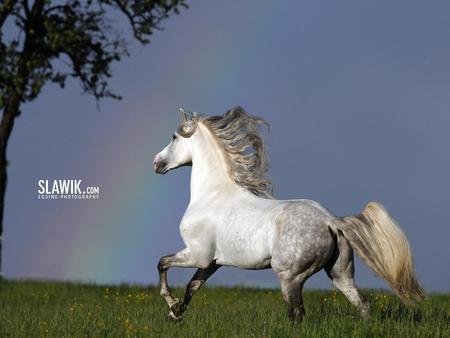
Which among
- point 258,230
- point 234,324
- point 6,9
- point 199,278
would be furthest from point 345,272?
point 6,9

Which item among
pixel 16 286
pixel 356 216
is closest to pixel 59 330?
pixel 356 216

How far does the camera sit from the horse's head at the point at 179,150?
1115 centimetres

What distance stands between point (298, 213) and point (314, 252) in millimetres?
515

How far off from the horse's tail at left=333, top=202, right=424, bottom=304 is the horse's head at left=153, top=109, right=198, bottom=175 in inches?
110

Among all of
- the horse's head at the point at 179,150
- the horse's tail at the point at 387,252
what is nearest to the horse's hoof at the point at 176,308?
the horse's head at the point at 179,150

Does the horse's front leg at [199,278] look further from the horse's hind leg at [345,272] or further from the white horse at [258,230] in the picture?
the horse's hind leg at [345,272]

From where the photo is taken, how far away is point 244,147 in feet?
35.0

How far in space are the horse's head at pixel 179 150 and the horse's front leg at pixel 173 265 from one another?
4.82 ft

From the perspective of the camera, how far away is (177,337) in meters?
9.56

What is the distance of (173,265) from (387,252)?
2.98 metres

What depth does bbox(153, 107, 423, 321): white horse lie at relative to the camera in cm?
929

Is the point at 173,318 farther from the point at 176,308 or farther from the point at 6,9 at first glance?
the point at 6,9

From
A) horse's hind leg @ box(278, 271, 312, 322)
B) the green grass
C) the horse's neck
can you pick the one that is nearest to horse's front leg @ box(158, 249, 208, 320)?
the green grass

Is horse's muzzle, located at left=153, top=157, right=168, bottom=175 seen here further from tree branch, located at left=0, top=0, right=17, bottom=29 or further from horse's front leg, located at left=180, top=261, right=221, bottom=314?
tree branch, located at left=0, top=0, right=17, bottom=29
